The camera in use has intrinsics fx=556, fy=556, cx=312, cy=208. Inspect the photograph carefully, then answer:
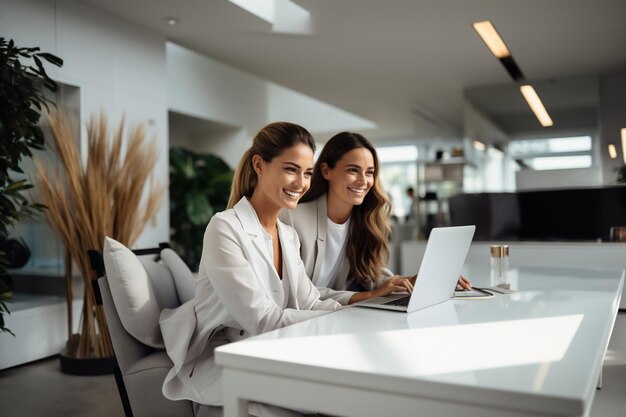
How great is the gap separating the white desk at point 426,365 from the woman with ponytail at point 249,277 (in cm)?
23

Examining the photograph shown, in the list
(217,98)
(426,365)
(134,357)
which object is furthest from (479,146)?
(426,365)

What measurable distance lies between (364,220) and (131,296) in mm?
1038

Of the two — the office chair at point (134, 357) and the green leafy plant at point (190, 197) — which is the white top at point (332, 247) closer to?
the office chair at point (134, 357)

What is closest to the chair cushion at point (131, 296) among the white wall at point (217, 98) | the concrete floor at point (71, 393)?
the concrete floor at point (71, 393)

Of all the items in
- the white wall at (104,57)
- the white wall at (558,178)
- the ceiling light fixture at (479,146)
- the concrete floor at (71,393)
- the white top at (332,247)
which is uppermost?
the white wall at (104,57)

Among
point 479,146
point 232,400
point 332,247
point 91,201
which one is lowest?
point 232,400

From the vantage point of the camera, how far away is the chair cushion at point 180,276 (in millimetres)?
2213

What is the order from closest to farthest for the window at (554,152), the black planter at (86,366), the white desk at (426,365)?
1. the white desk at (426,365)
2. the black planter at (86,366)
3. the window at (554,152)

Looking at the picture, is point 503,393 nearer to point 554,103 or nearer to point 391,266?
point 391,266

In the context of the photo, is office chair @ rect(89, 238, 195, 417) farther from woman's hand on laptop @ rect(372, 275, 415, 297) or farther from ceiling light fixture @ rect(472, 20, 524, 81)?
ceiling light fixture @ rect(472, 20, 524, 81)

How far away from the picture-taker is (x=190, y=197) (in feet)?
22.3

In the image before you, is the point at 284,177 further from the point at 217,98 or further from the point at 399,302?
the point at 217,98

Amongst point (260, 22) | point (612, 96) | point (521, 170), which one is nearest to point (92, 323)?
point (260, 22)

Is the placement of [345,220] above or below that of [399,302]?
above
